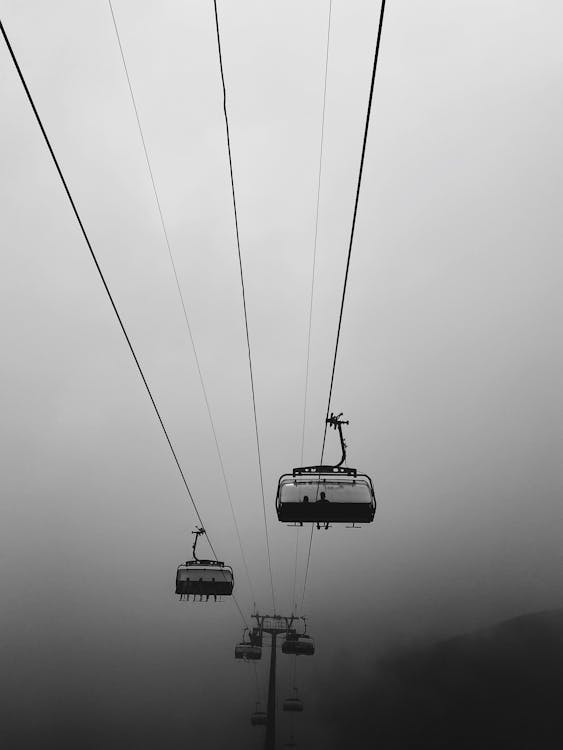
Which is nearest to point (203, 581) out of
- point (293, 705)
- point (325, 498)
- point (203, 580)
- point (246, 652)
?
point (203, 580)

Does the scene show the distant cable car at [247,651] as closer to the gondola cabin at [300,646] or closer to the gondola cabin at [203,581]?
the gondola cabin at [300,646]

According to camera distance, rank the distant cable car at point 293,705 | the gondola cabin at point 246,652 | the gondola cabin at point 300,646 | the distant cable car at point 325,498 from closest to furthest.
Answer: the distant cable car at point 325,498, the distant cable car at point 293,705, the gondola cabin at point 246,652, the gondola cabin at point 300,646

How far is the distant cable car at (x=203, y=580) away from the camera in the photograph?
15.1 m

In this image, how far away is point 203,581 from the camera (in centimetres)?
1526

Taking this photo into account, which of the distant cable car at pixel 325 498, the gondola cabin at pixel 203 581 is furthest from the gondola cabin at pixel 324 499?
the gondola cabin at pixel 203 581

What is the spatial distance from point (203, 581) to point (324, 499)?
27.2 ft

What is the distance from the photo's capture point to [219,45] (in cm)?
381

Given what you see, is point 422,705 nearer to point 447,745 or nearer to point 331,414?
point 447,745

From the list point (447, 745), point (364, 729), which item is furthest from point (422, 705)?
point (447, 745)

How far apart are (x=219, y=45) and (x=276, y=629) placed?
131 ft

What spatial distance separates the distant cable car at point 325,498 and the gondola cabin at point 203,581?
296 inches

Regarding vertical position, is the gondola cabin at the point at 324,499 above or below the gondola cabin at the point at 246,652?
above

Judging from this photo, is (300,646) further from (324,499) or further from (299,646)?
(324,499)

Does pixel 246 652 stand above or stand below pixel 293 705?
above
